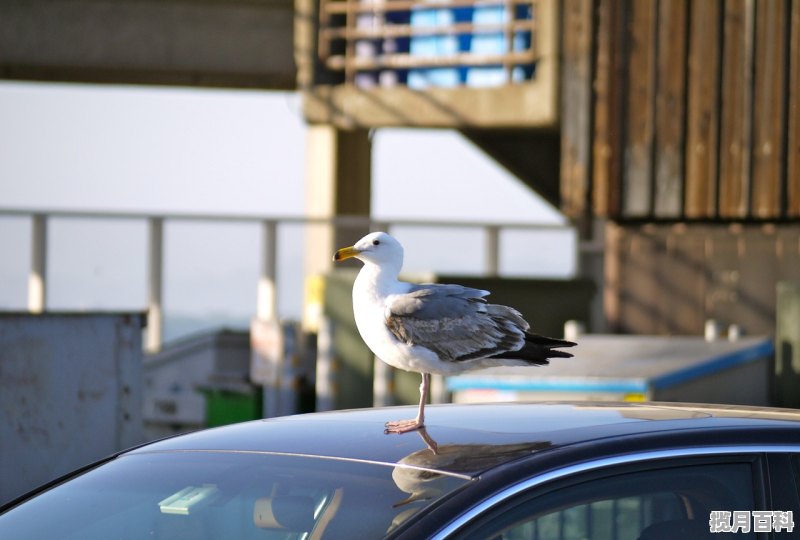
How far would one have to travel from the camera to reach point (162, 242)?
55.9 ft

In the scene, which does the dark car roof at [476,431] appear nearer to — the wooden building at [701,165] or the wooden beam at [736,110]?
the wooden building at [701,165]

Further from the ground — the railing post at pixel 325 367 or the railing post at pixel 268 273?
the railing post at pixel 268 273

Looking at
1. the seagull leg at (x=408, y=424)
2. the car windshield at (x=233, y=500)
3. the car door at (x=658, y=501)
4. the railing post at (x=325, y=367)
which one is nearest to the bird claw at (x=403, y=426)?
the seagull leg at (x=408, y=424)

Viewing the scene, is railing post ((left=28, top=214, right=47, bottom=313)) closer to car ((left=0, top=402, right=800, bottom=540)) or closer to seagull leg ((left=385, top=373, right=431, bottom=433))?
car ((left=0, top=402, right=800, bottom=540))

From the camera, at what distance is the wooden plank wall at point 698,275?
51.1ft

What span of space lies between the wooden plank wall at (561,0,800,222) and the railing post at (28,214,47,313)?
652 centimetres

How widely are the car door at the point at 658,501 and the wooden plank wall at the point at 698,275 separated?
12359 millimetres

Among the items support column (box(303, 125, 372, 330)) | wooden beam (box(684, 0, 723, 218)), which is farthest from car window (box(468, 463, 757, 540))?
support column (box(303, 125, 372, 330))

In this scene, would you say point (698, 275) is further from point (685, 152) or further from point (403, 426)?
point (403, 426)

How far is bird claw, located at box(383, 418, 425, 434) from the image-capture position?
3.57 meters

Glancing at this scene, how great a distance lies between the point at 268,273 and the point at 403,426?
13752 millimetres

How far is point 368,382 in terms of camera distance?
1441cm

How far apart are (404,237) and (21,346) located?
9.47m

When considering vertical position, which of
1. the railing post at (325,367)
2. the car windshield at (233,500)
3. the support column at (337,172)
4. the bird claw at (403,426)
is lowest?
the railing post at (325,367)
